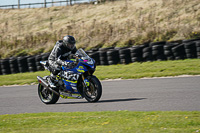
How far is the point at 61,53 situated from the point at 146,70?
7.10 meters

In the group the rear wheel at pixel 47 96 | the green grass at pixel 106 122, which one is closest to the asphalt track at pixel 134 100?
the rear wheel at pixel 47 96

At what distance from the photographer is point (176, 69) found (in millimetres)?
14398

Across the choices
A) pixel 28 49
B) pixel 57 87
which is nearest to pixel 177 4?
pixel 28 49

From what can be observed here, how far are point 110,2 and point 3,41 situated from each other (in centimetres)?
1267

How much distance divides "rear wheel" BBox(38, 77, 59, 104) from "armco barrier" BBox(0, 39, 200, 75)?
29.0ft

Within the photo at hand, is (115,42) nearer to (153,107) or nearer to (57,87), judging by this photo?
(57,87)

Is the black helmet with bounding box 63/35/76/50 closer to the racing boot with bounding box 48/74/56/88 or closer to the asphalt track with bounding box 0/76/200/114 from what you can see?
the racing boot with bounding box 48/74/56/88

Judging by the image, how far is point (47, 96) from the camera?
9562 mm

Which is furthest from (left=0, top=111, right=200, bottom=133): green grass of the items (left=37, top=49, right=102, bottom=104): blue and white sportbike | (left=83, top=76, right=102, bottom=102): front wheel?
(left=37, top=49, right=102, bottom=104): blue and white sportbike

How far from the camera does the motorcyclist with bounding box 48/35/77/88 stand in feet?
28.9

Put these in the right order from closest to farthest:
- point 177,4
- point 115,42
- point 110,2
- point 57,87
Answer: point 57,87, point 115,42, point 177,4, point 110,2

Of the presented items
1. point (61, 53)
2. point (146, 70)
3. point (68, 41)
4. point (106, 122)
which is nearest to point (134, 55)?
point (146, 70)

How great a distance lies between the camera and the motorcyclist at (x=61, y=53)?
8820 millimetres

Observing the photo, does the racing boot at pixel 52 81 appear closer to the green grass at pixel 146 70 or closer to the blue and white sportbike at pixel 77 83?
the blue and white sportbike at pixel 77 83
